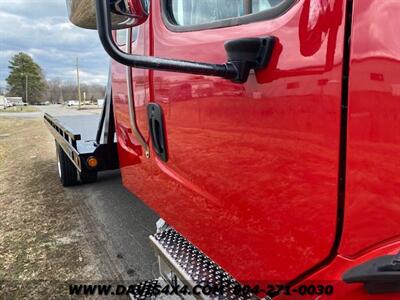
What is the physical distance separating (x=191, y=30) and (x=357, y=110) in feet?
2.77

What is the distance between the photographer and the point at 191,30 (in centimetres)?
151

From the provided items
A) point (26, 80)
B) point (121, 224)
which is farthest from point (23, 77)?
point (121, 224)

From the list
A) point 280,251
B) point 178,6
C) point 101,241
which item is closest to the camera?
point 280,251

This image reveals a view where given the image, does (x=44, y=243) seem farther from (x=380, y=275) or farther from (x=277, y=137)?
(x=380, y=275)

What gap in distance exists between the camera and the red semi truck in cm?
88

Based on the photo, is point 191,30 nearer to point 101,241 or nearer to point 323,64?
point 323,64

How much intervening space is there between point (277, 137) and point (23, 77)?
255 feet

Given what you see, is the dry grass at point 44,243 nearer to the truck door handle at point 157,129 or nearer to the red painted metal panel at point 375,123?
the truck door handle at point 157,129

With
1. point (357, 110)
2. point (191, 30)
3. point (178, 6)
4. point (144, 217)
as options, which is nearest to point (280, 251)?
point (357, 110)

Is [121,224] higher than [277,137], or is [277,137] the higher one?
[277,137]

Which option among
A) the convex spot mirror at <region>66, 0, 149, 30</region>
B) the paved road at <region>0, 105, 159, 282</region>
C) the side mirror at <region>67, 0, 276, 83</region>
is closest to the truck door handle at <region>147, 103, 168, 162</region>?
the convex spot mirror at <region>66, 0, 149, 30</region>

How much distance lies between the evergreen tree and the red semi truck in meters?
76.2

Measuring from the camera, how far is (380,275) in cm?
85

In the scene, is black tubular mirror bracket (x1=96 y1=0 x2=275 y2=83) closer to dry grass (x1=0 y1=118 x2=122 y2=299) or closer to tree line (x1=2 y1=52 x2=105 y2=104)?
dry grass (x1=0 y1=118 x2=122 y2=299)
